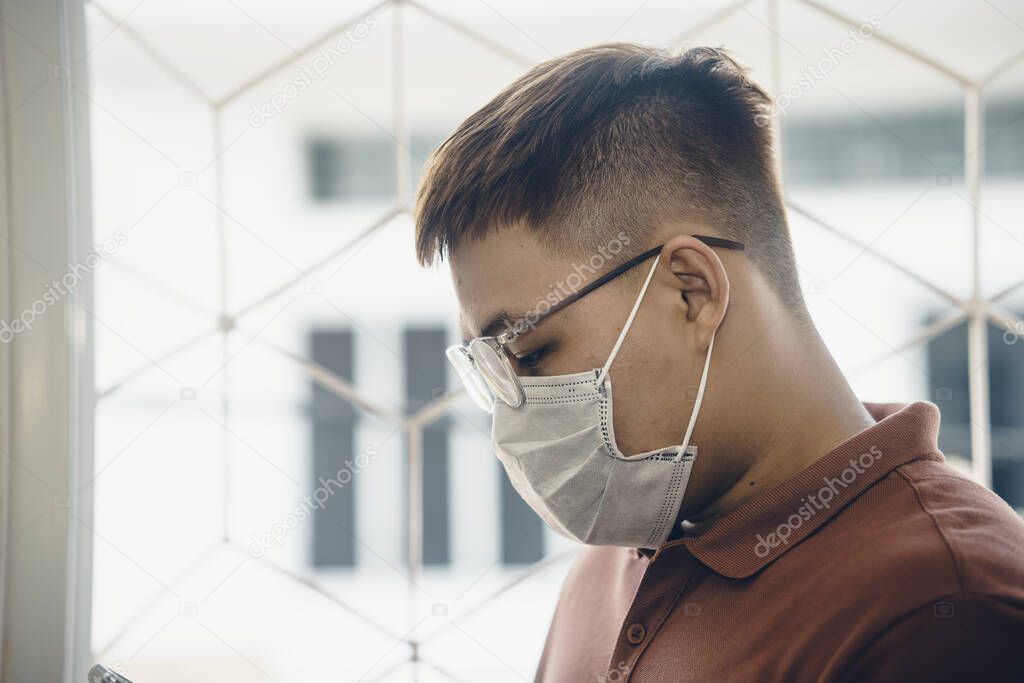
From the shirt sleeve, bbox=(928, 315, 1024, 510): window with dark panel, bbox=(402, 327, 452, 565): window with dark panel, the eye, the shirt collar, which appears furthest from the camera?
bbox=(402, 327, 452, 565): window with dark panel

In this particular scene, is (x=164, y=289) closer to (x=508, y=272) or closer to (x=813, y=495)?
(x=508, y=272)

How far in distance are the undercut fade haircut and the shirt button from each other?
38 cm

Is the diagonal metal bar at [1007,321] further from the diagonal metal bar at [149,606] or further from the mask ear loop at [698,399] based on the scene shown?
the diagonal metal bar at [149,606]

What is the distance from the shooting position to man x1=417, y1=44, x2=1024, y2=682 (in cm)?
76

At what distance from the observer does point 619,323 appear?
83 cm

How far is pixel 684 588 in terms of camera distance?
31.8 inches

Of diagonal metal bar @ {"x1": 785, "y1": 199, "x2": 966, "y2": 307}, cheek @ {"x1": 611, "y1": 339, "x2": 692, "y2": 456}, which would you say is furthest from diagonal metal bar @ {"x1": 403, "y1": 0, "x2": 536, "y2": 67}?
cheek @ {"x1": 611, "y1": 339, "x2": 692, "y2": 456}

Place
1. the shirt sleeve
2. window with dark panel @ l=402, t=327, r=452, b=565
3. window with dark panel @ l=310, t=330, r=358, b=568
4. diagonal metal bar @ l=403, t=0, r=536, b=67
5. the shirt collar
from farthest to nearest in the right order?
window with dark panel @ l=310, t=330, r=358, b=568 < window with dark panel @ l=402, t=327, r=452, b=565 < diagonal metal bar @ l=403, t=0, r=536, b=67 < the shirt collar < the shirt sleeve

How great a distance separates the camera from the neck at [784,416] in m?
0.81

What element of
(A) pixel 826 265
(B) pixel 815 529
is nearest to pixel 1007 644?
(B) pixel 815 529

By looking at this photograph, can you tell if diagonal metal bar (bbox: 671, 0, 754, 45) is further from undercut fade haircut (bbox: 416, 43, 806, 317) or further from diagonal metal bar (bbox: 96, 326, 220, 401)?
diagonal metal bar (bbox: 96, 326, 220, 401)

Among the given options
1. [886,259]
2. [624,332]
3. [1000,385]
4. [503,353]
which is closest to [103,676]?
[503,353]

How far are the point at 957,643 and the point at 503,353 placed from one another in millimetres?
494

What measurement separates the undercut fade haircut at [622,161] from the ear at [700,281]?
1.4 inches
